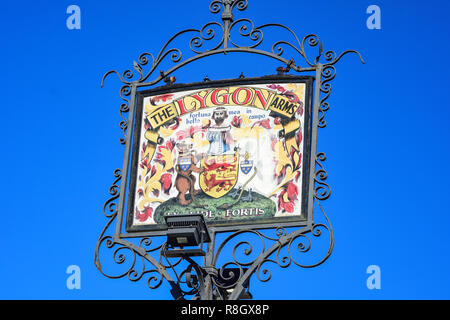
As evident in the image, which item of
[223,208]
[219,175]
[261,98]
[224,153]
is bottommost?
[223,208]

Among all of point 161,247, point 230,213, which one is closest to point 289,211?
point 230,213

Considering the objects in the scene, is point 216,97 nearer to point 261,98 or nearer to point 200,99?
point 200,99

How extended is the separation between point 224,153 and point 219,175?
32 centimetres

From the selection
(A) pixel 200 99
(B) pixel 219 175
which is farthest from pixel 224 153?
(A) pixel 200 99

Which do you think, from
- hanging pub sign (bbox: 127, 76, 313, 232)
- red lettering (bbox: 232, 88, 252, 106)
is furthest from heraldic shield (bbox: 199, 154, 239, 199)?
red lettering (bbox: 232, 88, 252, 106)

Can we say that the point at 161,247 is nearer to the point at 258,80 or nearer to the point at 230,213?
the point at 230,213

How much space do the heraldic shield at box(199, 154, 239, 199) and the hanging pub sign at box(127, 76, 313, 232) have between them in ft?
0.04

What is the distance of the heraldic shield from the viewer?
41.2 feet

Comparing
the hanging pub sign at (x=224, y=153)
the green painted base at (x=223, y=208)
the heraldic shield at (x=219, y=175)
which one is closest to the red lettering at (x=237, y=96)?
the hanging pub sign at (x=224, y=153)

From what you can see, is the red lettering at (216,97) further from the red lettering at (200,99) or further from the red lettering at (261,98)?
the red lettering at (261,98)

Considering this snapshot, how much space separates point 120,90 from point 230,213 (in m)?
2.53

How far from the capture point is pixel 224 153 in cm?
1280

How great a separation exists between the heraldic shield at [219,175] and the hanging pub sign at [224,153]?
13 mm

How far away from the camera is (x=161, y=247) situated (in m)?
12.2
